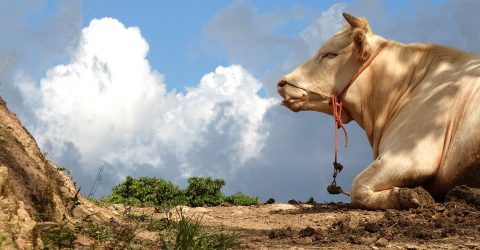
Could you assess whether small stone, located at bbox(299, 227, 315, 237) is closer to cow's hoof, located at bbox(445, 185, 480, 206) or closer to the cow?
the cow

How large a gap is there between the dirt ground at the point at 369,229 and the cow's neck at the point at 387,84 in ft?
4.72

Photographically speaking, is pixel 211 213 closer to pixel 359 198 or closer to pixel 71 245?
pixel 359 198

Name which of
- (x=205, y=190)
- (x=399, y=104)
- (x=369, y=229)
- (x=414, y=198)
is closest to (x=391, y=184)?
(x=414, y=198)

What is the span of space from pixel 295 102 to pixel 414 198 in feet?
9.36

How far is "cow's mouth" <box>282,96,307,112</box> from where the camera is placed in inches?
420

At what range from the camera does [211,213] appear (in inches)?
417

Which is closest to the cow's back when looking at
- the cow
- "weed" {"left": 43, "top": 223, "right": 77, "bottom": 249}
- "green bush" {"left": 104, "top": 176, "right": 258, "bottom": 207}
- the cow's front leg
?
the cow

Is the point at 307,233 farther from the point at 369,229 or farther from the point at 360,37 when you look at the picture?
the point at 360,37

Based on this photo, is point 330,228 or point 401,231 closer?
point 401,231

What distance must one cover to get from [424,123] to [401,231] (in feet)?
7.39

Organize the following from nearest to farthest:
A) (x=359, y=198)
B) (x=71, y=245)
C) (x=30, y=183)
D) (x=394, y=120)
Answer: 1. (x=71, y=245)
2. (x=30, y=183)
3. (x=359, y=198)
4. (x=394, y=120)

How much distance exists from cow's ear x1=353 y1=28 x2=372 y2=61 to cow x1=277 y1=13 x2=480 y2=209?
0.01 metres

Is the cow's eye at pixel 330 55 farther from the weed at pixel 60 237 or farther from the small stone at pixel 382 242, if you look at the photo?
the weed at pixel 60 237

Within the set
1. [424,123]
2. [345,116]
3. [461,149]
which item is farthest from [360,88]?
[461,149]
